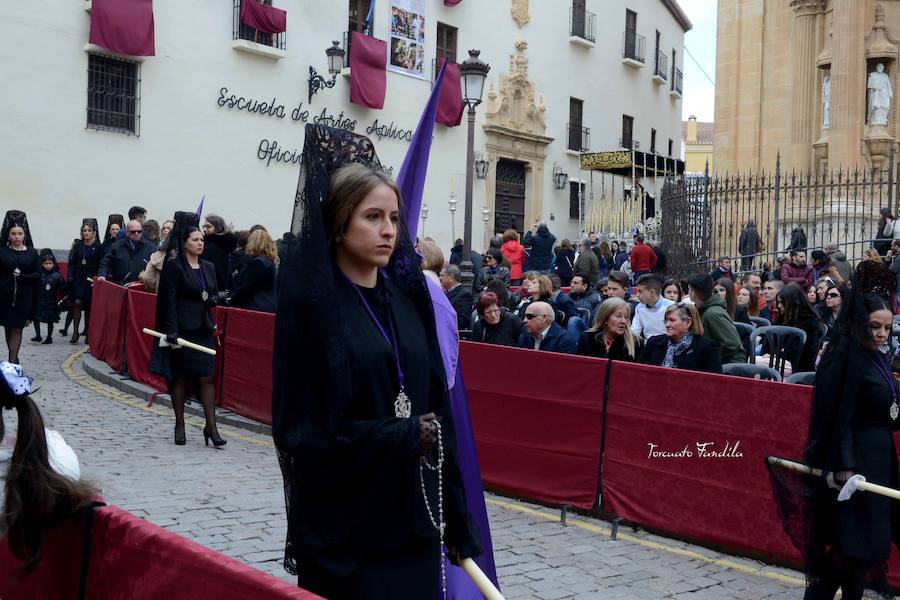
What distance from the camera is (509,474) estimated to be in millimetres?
7840

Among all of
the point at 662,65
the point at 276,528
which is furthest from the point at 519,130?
the point at 276,528

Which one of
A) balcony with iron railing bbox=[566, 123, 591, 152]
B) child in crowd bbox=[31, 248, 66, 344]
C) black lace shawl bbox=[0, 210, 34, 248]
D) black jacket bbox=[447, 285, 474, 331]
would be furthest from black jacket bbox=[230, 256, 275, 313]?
balcony with iron railing bbox=[566, 123, 591, 152]

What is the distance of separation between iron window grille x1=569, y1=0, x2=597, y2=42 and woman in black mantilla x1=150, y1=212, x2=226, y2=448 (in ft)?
91.7

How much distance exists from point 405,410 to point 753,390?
4031mm

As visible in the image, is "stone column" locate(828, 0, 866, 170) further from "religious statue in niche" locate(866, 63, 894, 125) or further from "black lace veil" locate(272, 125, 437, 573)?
"black lace veil" locate(272, 125, 437, 573)

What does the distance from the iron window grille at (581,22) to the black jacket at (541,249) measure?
15037 mm

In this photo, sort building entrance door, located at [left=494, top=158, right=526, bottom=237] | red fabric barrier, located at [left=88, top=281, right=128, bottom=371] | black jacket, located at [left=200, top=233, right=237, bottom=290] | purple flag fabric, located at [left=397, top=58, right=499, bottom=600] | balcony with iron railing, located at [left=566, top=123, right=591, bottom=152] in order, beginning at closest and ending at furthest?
purple flag fabric, located at [left=397, top=58, right=499, bottom=600] < black jacket, located at [left=200, top=233, right=237, bottom=290] < red fabric barrier, located at [left=88, top=281, right=128, bottom=371] < building entrance door, located at [left=494, top=158, right=526, bottom=237] < balcony with iron railing, located at [left=566, top=123, right=591, bottom=152]

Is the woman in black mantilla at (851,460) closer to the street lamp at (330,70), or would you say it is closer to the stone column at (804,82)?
the stone column at (804,82)

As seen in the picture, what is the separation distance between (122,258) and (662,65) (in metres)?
31.7

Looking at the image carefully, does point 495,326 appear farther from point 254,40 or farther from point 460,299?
point 254,40

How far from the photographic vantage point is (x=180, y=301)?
8945 mm

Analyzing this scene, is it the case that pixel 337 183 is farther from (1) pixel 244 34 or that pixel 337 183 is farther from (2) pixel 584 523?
(1) pixel 244 34

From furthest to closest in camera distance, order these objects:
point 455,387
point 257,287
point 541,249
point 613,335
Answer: point 541,249, point 257,287, point 613,335, point 455,387

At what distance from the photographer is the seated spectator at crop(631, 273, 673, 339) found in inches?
381
